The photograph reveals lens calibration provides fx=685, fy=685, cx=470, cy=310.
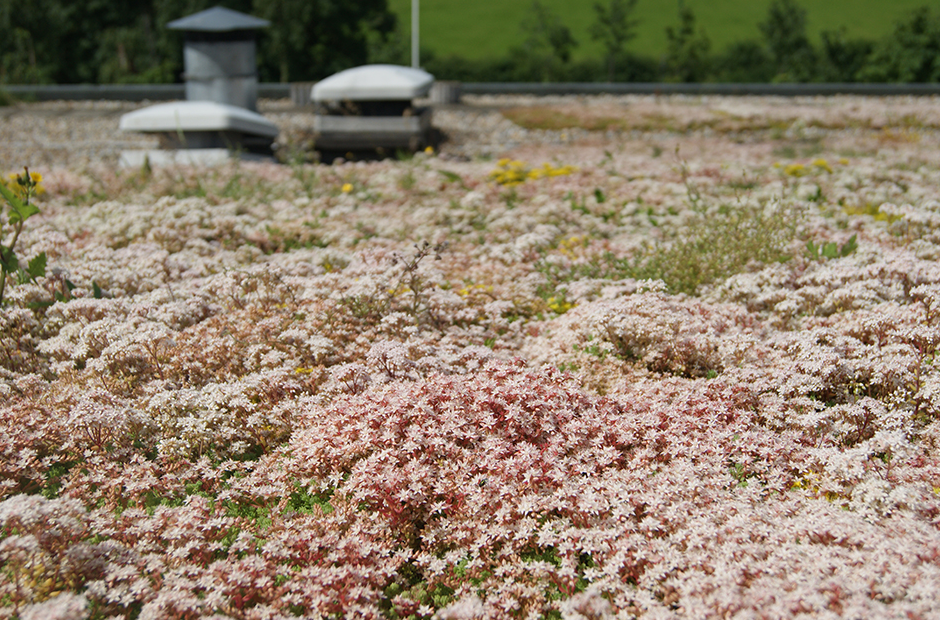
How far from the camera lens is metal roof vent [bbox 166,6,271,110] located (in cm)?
1422

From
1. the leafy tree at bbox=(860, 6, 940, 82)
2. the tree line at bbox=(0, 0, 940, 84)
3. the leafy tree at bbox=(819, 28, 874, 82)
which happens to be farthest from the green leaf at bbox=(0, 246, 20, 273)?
the leafy tree at bbox=(819, 28, 874, 82)

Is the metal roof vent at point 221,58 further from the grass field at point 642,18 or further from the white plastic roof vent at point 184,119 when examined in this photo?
the grass field at point 642,18

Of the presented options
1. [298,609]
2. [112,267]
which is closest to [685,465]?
[298,609]

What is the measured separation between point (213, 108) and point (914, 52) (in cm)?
2822

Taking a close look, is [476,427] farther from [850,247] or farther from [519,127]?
[519,127]

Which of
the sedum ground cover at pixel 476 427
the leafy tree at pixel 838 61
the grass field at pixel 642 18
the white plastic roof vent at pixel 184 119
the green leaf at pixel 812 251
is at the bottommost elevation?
the sedum ground cover at pixel 476 427

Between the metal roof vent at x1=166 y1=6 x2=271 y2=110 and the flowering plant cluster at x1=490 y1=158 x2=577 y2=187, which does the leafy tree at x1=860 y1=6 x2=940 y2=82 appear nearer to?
the flowering plant cluster at x1=490 y1=158 x2=577 y2=187

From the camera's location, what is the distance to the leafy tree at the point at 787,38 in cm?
3441

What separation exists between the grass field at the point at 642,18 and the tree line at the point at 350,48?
50.7 feet

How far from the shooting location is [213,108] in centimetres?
1232

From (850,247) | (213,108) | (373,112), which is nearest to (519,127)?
(373,112)

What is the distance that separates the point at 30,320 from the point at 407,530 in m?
2.97

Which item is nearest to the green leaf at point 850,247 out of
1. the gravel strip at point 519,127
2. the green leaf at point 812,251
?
the green leaf at point 812,251

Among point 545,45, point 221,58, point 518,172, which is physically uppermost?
point 545,45
